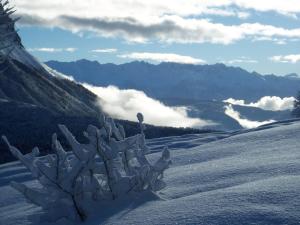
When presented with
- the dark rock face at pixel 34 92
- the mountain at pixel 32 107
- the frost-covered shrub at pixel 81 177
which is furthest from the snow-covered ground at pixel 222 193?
the dark rock face at pixel 34 92

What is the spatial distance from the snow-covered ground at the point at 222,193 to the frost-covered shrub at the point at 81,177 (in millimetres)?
182

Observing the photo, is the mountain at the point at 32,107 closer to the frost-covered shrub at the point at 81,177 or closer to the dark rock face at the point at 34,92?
the dark rock face at the point at 34,92

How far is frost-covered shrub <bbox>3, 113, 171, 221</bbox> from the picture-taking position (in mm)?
6410

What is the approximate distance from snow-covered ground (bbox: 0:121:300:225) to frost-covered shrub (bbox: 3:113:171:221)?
7.2 inches

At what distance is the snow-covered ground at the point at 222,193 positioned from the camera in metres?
5.46

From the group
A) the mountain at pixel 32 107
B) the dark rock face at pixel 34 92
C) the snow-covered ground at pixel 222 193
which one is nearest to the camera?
the snow-covered ground at pixel 222 193

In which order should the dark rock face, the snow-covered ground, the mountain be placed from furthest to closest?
1. the dark rock face
2. the mountain
3. the snow-covered ground

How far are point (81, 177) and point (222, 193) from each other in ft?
5.70

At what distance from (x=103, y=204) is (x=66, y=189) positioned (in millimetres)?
624

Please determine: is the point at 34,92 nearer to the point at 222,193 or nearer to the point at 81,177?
the point at 81,177

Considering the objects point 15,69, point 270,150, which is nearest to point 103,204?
point 270,150

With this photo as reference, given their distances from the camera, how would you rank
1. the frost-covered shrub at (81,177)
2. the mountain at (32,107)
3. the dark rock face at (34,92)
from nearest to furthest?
the frost-covered shrub at (81,177) → the mountain at (32,107) → the dark rock face at (34,92)

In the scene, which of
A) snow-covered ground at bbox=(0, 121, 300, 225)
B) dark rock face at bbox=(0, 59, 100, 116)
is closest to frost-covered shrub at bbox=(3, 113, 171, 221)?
snow-covered ground at bbox=(0, 121, 300, 225)

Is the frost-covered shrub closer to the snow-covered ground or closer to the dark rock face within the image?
the snow-covered ground
